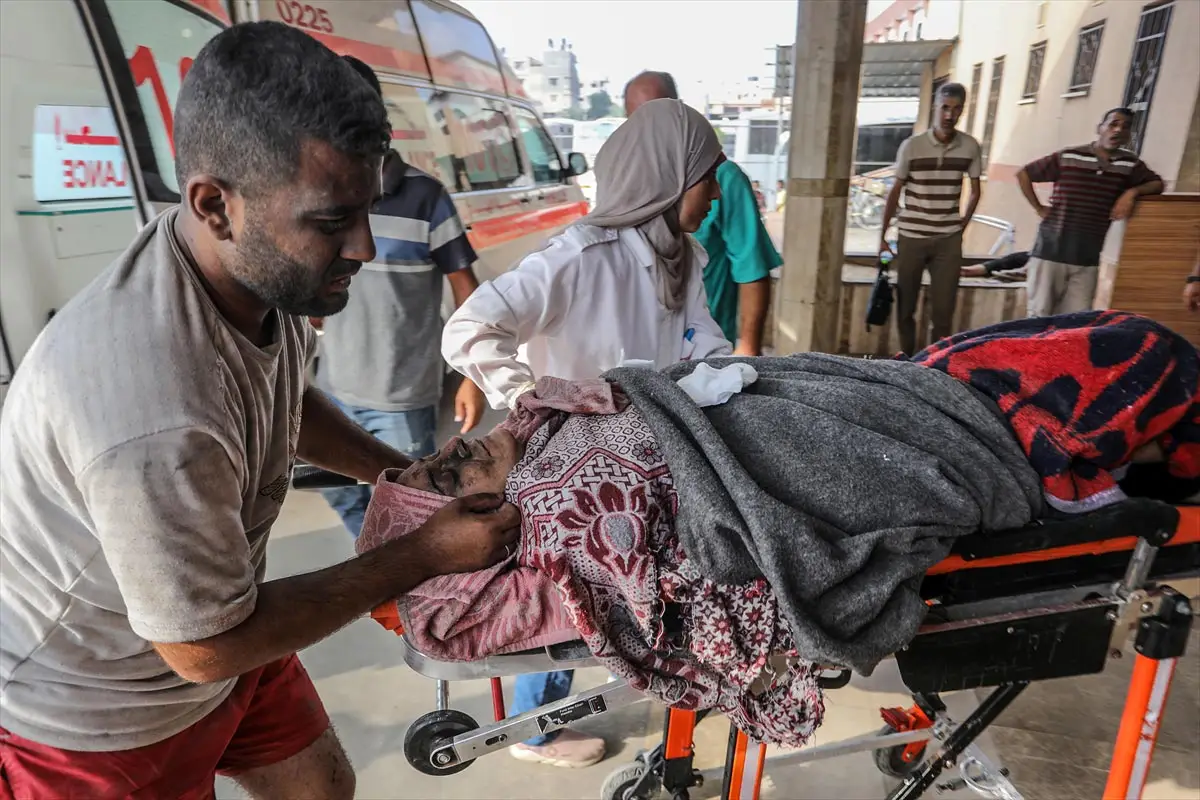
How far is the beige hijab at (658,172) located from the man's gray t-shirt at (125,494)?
46.5 inches

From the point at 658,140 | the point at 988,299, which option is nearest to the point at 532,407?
the point at 658,140

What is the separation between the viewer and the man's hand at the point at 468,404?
2361 millimetres

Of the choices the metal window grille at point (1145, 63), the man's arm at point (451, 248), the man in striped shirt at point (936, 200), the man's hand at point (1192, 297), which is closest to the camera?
the man's arm at point (451, 248)

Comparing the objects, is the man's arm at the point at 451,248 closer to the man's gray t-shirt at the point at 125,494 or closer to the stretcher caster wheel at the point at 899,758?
the man's gray t-shirt at the point at 125,494

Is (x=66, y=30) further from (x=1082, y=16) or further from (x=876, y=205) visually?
(x=876, y=205)

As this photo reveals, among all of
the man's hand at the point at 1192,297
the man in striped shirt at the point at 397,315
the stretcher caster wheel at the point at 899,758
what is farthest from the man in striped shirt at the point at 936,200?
the stretcher caster wheel at the point at 899,758

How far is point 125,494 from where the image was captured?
942 millimetres

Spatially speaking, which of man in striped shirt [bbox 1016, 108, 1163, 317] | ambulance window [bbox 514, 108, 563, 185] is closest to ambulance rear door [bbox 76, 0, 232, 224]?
ambulance window [bbox 514, 108, 563, 185]

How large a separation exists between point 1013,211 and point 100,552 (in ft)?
41.8

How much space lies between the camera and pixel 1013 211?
1145 centimetres

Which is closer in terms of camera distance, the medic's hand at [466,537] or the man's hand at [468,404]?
the medic's hand at [466,537]

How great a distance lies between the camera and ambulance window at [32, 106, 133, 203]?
8.16 ft

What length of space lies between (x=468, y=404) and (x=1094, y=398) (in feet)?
5.36

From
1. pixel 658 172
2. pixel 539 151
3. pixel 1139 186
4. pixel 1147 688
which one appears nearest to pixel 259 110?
pixel 658 172
